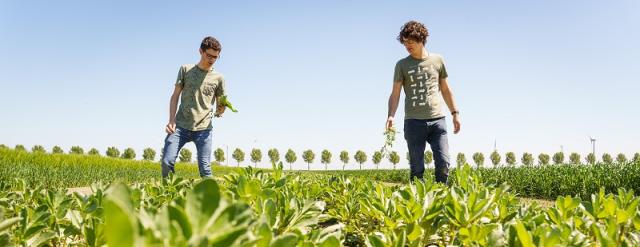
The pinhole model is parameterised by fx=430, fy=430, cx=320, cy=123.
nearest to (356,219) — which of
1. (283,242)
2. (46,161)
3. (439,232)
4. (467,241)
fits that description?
(439,232)

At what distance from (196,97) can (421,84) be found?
2.78m

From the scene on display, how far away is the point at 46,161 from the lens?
→ 2597 cm

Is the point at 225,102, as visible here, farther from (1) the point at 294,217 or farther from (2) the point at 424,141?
(1) the point at 294,217

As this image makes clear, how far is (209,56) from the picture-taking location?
5.48 metres

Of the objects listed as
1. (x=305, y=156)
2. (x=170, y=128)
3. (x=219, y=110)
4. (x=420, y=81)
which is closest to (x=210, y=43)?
(x=219, y=110)

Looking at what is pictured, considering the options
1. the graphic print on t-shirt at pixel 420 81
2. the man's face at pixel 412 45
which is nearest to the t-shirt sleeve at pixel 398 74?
the graphic print on t-shirt at pixel 420 81

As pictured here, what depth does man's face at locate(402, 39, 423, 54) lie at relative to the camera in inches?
192

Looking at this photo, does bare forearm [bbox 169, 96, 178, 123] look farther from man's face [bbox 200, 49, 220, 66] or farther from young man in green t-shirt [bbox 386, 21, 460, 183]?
young man in green t-shirt [bbox 386, 21, 460, 183]

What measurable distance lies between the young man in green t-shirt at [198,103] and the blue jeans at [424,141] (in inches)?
96.1

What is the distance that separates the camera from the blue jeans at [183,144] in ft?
16.4

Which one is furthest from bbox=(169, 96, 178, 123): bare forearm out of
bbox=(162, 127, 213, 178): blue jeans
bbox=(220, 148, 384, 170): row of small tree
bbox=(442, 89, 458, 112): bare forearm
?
bbox=(220, 148, 384, 170): row of small tree

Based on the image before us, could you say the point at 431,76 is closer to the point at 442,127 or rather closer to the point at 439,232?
the point at 442,127

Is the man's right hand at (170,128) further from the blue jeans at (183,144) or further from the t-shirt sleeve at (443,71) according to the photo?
the t-shirt sleeve at (443,71)

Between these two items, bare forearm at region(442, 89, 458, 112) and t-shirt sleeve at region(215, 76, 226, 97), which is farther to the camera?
t-shirt sleeve at region(215, 76, 226, 97)
